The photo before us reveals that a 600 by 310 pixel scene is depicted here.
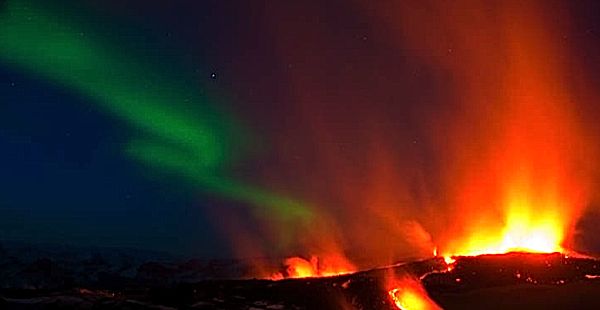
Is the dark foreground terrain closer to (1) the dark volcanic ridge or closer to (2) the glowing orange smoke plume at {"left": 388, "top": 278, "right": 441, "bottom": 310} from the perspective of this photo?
(1) the dark volcanic ridge

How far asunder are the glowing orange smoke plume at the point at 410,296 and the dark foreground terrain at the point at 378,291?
32 centimetres

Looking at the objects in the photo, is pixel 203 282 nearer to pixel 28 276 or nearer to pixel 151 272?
pixel 151 272

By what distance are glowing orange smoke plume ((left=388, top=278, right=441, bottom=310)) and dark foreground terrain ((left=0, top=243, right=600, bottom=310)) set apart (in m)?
0.32

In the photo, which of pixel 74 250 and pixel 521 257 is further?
pixel 74 250

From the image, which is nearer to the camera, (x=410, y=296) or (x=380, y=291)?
(x=380, y=291)

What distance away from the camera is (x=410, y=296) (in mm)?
21969

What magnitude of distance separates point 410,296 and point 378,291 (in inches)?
48.2

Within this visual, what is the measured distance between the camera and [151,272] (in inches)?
4722

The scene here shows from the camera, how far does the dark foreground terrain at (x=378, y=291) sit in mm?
20781

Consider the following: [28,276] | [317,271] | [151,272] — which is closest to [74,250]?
[28,276]

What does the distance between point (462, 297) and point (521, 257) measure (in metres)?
3.92

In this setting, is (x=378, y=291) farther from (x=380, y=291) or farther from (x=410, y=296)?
(x=410, y=296)

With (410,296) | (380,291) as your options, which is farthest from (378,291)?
(410,296)

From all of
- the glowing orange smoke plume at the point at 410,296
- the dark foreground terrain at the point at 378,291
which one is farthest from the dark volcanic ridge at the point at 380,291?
the glowing orange smoke plume at the point at 410,296
